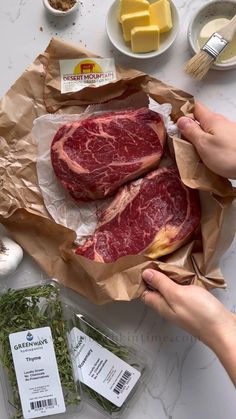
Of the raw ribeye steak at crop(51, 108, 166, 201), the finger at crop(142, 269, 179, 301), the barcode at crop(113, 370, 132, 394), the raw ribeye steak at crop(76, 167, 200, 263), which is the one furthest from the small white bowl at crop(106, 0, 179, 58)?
the barcode at crop(113, 370, 132, 394)

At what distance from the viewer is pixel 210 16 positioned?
4.97 feet

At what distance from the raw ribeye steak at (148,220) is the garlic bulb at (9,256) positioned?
134 mm

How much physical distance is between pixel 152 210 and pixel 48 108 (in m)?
0.33

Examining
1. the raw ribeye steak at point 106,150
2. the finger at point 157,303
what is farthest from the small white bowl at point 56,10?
the finger at point 157,303

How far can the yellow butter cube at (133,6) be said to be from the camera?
1.46m

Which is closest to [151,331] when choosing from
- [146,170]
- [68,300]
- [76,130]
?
[68,300]

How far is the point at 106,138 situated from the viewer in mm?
1484

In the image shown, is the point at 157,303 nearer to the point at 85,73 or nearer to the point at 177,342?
the point at 177,342

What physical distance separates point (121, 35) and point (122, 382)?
2.56ft

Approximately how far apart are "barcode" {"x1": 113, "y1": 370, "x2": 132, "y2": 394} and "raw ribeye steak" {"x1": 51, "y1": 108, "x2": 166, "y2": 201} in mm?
400

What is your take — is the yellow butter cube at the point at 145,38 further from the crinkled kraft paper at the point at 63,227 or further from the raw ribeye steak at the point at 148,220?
the raw ribeye steak at the point at 148,220

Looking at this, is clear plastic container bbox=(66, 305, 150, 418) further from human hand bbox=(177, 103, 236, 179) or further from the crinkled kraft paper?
human hand bbox=(177, 103, 236, 179)

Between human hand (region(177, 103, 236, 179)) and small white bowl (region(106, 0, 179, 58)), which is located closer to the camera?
human hand (region(177, 103, 236, 179))

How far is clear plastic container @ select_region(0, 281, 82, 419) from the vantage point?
142 centimetres
